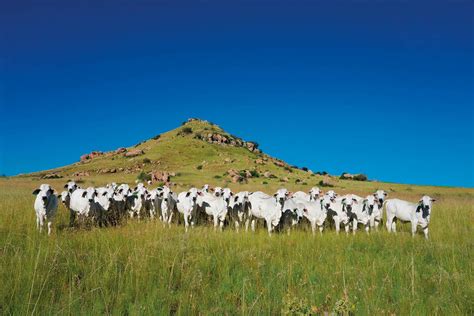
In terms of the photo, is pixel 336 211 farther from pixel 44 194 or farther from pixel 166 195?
pixel 44 194

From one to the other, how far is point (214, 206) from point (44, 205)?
830 cm

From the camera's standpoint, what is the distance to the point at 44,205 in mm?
15820

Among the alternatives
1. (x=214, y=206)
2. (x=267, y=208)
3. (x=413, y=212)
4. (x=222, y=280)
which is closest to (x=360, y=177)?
(x=413, y=212)

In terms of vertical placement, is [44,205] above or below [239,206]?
below

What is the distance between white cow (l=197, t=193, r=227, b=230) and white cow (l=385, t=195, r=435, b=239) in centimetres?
868

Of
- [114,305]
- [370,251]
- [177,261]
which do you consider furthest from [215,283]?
[370,251]

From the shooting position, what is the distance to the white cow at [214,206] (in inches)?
771

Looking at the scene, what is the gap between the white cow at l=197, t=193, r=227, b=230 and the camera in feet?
64.2

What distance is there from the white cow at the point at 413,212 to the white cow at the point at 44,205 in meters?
16.4

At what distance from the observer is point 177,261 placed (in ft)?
29.0

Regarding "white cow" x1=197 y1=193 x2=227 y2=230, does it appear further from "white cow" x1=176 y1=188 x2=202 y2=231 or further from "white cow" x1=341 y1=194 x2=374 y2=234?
"white cow" x1=341 y1=194 x2=374 y2=234

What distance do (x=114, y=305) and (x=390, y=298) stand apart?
5676mm

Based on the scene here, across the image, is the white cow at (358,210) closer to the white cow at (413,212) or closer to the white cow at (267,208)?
the white cow at (413,212)

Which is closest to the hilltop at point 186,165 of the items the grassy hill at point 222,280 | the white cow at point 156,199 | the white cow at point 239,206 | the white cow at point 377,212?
the white cow at point 156,199
